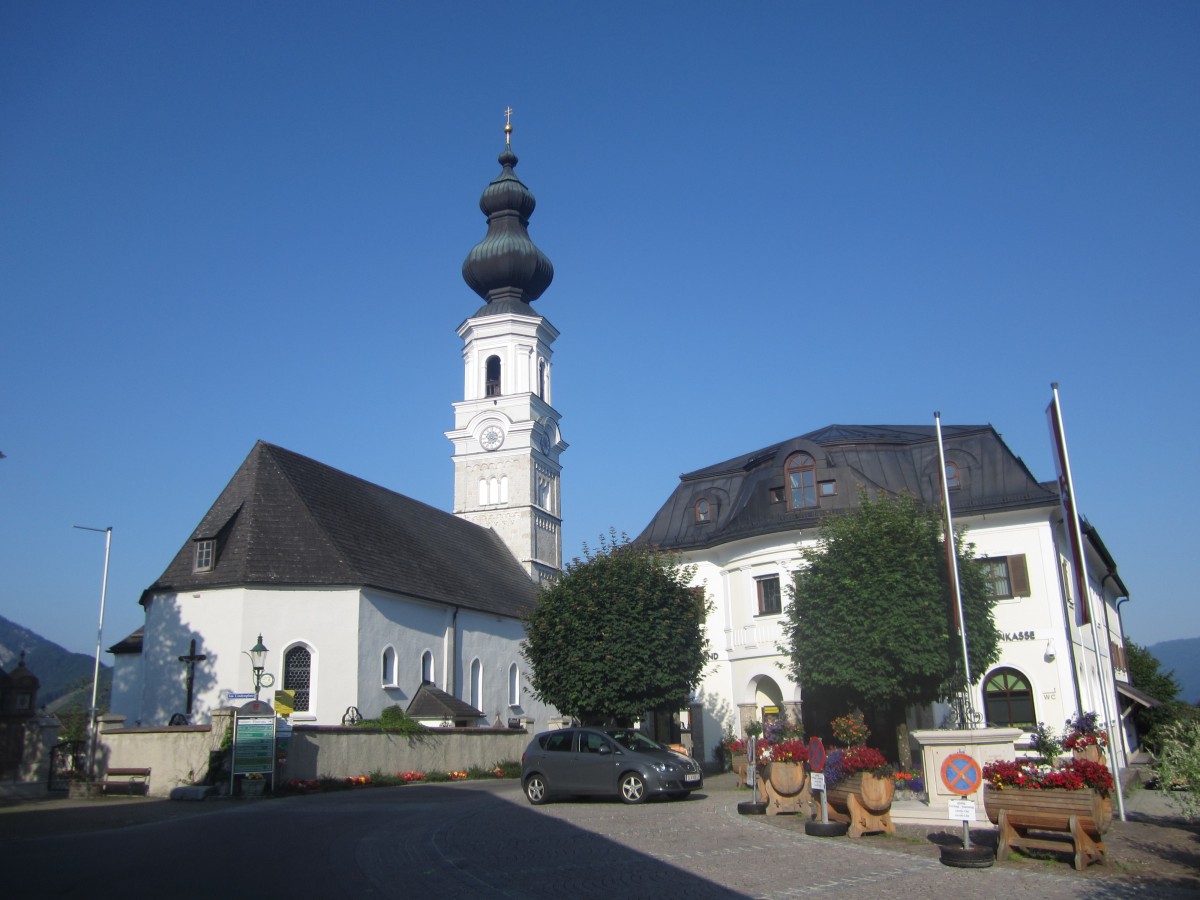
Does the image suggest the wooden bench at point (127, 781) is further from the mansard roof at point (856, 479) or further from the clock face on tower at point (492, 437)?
the clock face on tower at point (492, 437)

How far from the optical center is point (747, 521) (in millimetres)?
34219

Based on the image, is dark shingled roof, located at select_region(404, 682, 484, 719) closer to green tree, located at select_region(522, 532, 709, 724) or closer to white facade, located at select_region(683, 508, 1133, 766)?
green tree, located at select_region(522, 532, 709, 724)

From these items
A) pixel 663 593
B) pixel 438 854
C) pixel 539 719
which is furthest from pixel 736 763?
pixel 539 719

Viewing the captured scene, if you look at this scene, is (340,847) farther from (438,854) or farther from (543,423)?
(543,423)

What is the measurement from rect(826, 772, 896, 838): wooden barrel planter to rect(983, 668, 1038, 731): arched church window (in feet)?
55.1

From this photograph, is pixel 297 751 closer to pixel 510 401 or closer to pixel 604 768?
pixel 604 768

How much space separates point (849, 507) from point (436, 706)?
17115 millimetres

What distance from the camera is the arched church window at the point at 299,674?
112 ft

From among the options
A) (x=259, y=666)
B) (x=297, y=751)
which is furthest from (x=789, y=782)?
(x=259, y=666)

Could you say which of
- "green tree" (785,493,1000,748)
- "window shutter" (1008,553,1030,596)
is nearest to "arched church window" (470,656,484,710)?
"green tree" (785,493,1000,748)

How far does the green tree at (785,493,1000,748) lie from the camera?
26.4 meters

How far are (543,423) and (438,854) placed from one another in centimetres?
4952

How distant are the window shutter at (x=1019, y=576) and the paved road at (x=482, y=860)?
15.4m

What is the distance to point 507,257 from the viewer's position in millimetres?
63344
